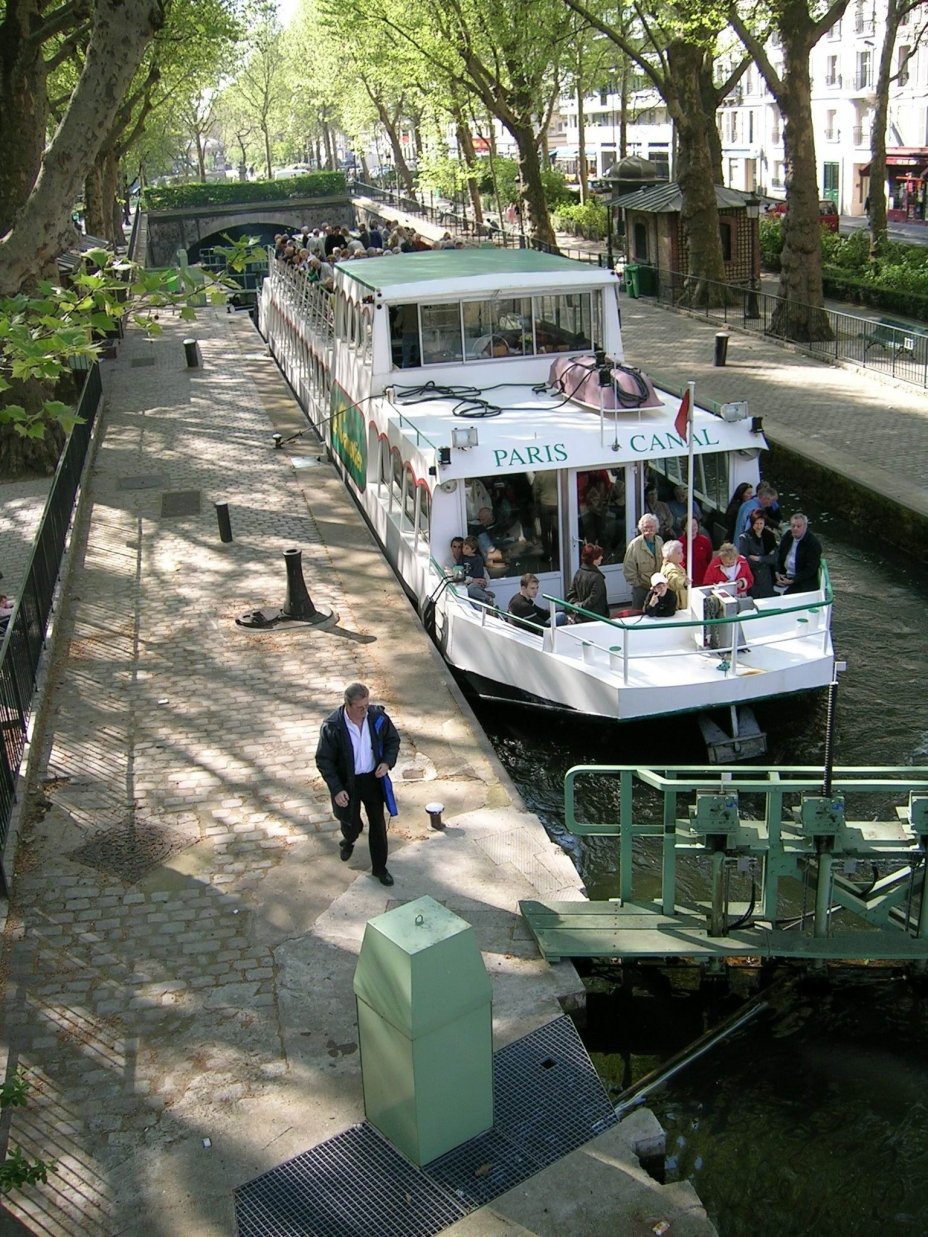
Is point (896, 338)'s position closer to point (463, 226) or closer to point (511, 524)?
point (511, 524)

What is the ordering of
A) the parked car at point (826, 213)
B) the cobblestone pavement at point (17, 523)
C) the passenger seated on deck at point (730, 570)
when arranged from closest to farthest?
the passenger seated on deck at point (730, 570) < the cobblestone pavement at point (17, 523) < the parked car at point (826, 213)

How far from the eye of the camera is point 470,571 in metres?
13.5

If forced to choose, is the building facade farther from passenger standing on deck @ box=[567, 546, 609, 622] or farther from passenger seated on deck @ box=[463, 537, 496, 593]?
passenger standing on deck @ box=[567, 546, 609, 622]

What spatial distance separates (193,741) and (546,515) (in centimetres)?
Answer: 444

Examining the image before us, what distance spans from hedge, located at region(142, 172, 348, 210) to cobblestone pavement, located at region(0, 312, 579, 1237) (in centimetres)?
6478

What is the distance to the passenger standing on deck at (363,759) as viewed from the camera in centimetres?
894

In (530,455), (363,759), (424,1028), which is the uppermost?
(530,455)

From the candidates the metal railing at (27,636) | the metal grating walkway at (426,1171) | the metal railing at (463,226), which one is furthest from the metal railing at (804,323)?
the metal grating walkway at (426,1171)

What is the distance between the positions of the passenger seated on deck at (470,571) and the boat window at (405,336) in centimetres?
403

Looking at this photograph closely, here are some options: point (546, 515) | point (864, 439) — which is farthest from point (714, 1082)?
point (864, 439)

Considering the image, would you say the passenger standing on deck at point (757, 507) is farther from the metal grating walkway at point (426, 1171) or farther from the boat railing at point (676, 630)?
the metal grating walkway at point (426, 1171)

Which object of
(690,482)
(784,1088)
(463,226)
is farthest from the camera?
(463,226)

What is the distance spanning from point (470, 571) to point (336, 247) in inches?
601

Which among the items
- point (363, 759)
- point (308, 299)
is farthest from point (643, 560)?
point (308, 299)
